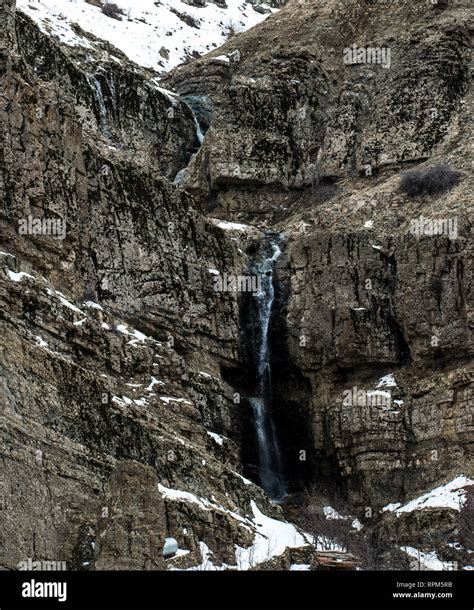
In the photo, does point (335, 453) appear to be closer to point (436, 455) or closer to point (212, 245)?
point (436, 455)

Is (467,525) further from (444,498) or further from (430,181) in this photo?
(430,181)

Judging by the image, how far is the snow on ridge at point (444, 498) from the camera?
67562 mm

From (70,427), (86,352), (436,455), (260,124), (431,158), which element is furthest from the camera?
(260,124)

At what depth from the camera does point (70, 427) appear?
5600 centimetres

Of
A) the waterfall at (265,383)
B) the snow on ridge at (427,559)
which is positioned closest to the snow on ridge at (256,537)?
the snow on ridge at (427,559)

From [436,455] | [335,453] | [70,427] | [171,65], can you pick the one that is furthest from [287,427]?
[171,65]

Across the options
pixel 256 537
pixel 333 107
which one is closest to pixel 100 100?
pixel 333 107

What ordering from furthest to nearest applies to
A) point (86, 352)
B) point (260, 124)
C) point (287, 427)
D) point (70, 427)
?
point (260, 124), point (287, 427), point (86, 352), point (70, 427)

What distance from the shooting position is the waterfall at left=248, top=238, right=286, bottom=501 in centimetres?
7456

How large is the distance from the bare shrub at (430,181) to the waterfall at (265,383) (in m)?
7.90

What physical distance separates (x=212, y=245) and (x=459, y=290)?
1290 centimetres

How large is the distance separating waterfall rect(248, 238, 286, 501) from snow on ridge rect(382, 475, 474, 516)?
6937 mm

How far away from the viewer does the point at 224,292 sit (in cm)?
7856

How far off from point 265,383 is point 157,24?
5778 centimetres
